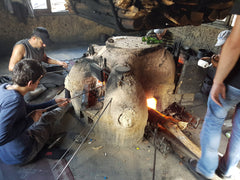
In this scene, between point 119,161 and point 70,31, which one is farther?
point 70,31

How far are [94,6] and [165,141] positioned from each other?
2.39 meters

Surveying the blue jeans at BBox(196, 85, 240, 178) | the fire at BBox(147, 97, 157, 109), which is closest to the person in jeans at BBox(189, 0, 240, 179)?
the blue jeans at BBox(196, 85, 240, 178)

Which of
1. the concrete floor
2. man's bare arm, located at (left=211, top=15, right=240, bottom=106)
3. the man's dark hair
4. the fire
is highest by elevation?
man's bare arm, located at (left=211, top=15, right=240, bottom=106)

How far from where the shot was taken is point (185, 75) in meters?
3.91

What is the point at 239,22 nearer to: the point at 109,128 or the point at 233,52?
the point at 233,52

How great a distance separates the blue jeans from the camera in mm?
1919

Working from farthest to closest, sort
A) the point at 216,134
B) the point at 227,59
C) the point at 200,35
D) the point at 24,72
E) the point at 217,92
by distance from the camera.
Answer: the point at 200,35, the point at 24,72, the point at 216,134, the point at 217,92, the point at 227,59

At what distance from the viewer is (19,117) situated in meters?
2.48

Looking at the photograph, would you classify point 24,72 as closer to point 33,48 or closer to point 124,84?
point 124,84

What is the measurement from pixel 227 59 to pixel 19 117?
2.46m

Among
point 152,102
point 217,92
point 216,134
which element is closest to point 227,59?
point 217,92

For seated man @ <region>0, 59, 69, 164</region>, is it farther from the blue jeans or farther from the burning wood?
the blue jeans

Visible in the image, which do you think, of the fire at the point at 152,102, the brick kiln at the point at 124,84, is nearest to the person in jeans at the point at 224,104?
the brick kiln at the point at 124,84

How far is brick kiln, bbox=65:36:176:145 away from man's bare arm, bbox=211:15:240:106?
1338 millimetres
